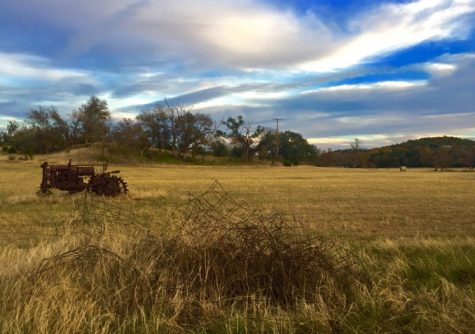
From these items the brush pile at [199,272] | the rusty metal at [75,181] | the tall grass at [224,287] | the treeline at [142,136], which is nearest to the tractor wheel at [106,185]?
the rusty metal at [75,181]

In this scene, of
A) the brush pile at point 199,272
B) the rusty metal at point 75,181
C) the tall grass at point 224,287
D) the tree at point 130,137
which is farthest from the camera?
the tree at point 130,137

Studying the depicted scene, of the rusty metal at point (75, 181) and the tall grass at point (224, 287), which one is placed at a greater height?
the tall grass at point (224, 287)

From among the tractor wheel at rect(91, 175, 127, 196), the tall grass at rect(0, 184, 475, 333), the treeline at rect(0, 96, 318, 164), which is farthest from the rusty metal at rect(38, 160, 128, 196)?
Answer: the treeline at rect(0, 96, 318, 164)

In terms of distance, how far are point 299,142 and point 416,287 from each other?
13263 cm

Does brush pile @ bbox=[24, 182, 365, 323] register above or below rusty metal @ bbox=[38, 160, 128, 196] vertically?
above

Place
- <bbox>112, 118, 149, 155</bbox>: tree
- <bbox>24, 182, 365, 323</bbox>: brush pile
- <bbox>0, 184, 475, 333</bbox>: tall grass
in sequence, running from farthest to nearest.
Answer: <bbox>112, 118, 149, 155</bbox>: tree → <bbox>24, 182, 365, 323</bbox>: brush pile → <bbox>0, 184, 475, 333</bbox>: tall grass

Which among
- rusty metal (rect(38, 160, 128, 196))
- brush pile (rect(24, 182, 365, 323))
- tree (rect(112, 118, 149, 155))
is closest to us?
brush pile (rect(24, 182, 365, 323))

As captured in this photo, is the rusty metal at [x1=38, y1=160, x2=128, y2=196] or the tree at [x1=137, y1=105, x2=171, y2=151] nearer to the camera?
the rusty metal at [x1=38, y1=160, x2=128, y2=196]

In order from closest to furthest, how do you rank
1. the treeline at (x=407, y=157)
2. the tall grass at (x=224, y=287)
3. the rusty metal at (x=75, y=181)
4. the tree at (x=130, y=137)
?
the tall grass at (x=224, y=287) < the rusty metal at (x=75, y=181) < the tree at (x=130, y=137) < the treeline at (x=407, y=157)

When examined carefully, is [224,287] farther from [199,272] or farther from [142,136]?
[142,136]

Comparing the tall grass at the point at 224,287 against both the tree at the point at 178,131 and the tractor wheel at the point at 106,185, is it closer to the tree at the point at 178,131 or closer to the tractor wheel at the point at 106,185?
the tractor wheel at the point at 106,185

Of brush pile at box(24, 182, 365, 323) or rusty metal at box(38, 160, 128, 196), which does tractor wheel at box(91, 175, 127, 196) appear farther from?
brush pile at box(24, 182, 365, 323)

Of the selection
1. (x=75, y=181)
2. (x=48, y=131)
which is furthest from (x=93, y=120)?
(x=75, y=181)

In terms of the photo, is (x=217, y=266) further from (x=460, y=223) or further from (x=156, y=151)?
(x=156, y=151)
